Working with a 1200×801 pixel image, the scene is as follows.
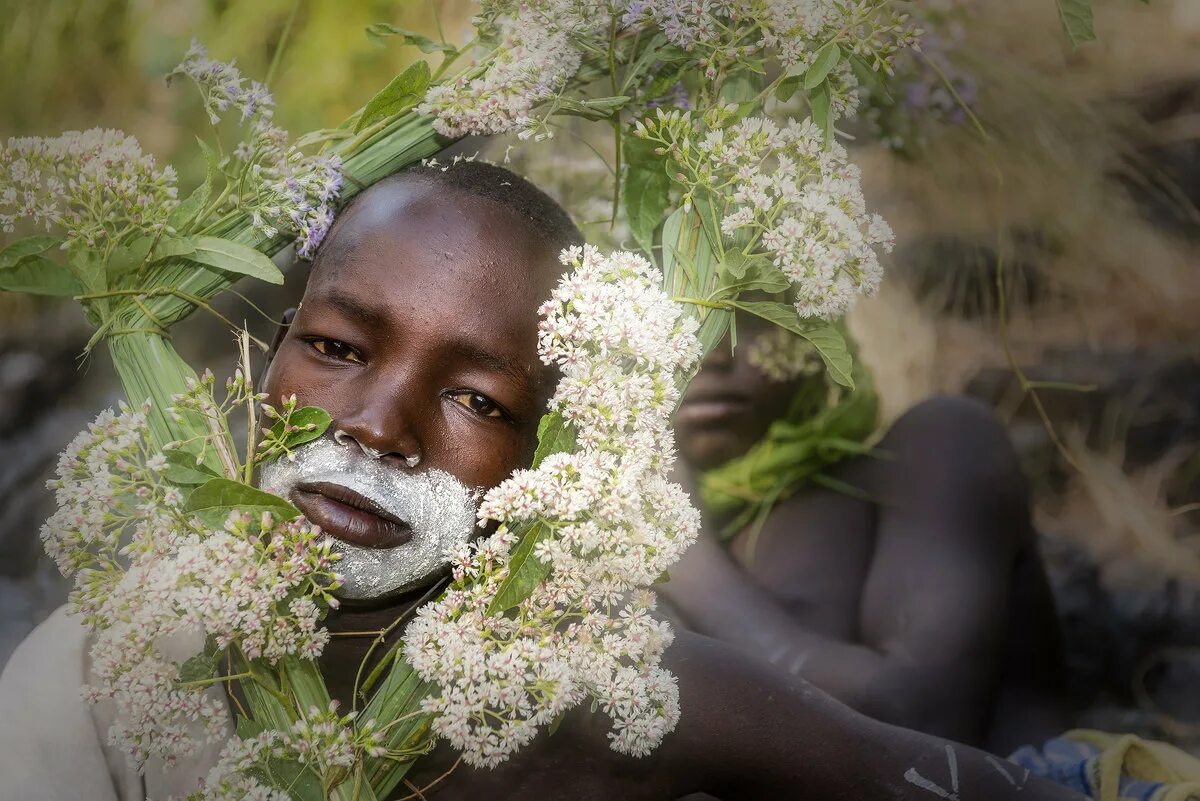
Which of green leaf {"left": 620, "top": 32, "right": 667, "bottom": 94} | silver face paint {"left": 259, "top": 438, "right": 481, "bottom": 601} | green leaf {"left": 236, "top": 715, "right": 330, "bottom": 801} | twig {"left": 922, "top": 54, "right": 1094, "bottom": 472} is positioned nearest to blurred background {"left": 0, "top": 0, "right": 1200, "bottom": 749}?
twig {"left": 922, "top": 54, "right": 1094, "bottom": 472}

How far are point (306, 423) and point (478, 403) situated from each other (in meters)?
0.13

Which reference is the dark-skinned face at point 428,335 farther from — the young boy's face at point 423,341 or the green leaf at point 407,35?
the green leaf at point 407,35

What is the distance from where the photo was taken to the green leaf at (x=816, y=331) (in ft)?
2.76

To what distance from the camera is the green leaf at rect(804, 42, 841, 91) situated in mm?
844

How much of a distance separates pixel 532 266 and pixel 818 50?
0.94 ft

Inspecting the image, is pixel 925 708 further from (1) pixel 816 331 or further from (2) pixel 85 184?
(2) pixel 85 184

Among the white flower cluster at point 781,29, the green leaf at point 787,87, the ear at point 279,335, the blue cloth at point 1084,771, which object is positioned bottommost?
the blue cloth at point 1084,771

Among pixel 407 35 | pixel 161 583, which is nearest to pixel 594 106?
pixel 407 35

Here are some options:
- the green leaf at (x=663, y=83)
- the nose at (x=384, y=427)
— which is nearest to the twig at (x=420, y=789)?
the nose at (x=384, y=427)

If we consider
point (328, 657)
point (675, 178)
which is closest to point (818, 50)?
point (675, 178)

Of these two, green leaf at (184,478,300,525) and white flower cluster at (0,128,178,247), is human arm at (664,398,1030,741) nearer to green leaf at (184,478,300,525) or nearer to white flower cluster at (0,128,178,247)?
green leaf at (184,478,300,525)

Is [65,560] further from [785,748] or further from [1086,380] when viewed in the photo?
[1086,380]

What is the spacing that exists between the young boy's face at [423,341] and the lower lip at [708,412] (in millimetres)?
193

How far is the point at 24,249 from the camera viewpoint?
0.81 m
